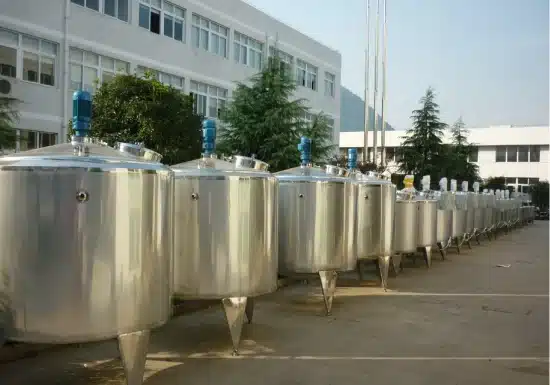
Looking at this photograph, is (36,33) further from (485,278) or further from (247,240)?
(247,240)

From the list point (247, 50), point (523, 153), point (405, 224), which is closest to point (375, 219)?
point (405, 224)

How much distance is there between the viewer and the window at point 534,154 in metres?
54.0

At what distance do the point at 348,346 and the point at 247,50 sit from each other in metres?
28.0

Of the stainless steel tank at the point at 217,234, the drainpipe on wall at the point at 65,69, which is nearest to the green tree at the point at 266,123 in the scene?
the drainpipe on wall at the point at 65,69

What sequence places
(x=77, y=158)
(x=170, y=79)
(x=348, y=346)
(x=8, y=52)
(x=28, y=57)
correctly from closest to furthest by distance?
1. (x=77, y=158)
2. (x=348, y=346)
3. (x=8, y=52)
4. (x=28, y=57)
5. (x=170, y=79)

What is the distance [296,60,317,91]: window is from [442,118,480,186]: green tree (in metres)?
9.43

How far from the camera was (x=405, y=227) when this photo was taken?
1041 centimetres

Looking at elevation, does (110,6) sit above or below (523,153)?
above

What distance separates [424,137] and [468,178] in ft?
19.1

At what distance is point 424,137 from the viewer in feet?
106

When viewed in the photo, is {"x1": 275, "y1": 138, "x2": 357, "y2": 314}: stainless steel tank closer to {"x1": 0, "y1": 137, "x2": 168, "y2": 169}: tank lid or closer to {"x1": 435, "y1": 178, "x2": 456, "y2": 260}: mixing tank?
{"x1": 0, "y1": 137, "x2": 168, "y2": 169}: tank lid

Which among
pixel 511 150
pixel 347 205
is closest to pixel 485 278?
pixel 347 205

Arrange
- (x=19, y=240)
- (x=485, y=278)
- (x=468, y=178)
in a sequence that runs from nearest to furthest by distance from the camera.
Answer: (x=19, y=240) → (x=485, y=278) → (x=468, y=178)

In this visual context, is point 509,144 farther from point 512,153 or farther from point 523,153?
point 523,153
